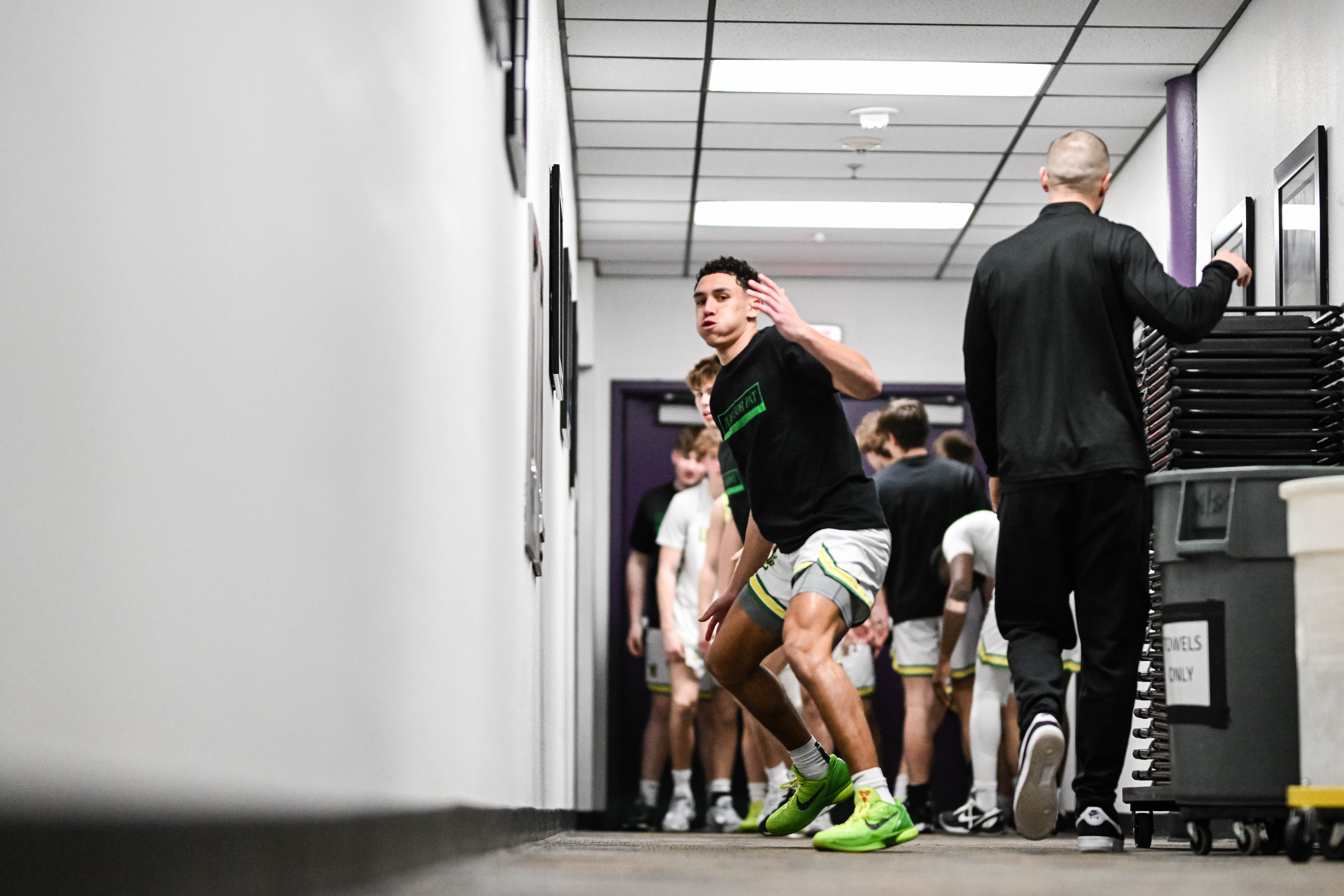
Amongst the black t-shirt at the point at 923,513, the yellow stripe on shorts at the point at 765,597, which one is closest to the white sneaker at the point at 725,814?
the black t-shirt at the point at 923,513

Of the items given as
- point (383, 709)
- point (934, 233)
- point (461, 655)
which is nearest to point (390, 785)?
point (383, 709)

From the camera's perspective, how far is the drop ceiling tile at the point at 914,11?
5.54 metres

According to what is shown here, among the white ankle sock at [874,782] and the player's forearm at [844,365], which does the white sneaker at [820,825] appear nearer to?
the white ankle sock at [874,782]

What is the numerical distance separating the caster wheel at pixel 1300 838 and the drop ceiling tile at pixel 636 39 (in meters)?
3.90

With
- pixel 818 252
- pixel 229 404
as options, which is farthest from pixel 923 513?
pixel 229 404

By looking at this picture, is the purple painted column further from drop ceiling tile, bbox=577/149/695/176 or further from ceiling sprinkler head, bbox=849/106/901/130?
drop ceiling tile, bbox=577/149/695/176

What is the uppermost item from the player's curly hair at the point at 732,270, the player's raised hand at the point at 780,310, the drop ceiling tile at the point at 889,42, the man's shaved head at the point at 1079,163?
the drop ceiling tile at the point at 889,42

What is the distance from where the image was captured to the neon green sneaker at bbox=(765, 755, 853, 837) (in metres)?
3.87

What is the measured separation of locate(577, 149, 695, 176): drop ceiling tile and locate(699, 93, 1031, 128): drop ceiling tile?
446mm

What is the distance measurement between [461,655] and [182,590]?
1.52m

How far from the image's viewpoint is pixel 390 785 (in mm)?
1747

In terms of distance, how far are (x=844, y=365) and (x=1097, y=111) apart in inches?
138

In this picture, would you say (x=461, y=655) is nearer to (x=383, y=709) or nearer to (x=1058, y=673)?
(x=383, y=709)

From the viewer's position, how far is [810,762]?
12.7 ft
